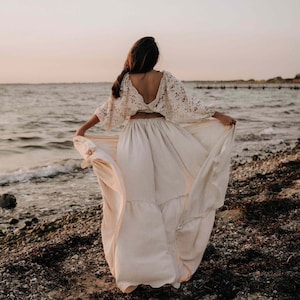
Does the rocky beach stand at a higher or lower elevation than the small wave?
higher

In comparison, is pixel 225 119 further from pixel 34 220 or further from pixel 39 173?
pixel 39 173

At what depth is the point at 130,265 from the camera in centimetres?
393

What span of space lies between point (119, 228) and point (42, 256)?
75.7 inches

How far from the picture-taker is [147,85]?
4.09m

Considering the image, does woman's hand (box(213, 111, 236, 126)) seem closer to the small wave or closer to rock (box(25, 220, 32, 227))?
rock (box(25, 220, 32, 227))

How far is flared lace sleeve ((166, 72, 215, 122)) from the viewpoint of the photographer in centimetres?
416

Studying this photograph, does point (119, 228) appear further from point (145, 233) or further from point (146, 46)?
point (146, 46)

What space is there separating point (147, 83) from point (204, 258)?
2.15 metres

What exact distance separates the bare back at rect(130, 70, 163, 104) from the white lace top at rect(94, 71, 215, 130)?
33 millimetres

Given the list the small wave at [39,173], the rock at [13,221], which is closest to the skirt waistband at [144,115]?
the rock at [13,221]

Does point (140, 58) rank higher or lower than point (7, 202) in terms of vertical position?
higher

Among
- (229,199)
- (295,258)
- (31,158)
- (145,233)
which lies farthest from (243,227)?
(31,158)

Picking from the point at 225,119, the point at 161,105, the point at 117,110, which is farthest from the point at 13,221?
the point at 225,119

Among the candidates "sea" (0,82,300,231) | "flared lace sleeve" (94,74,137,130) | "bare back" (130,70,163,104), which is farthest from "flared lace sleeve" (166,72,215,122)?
"sea" (0,82,300,231)
